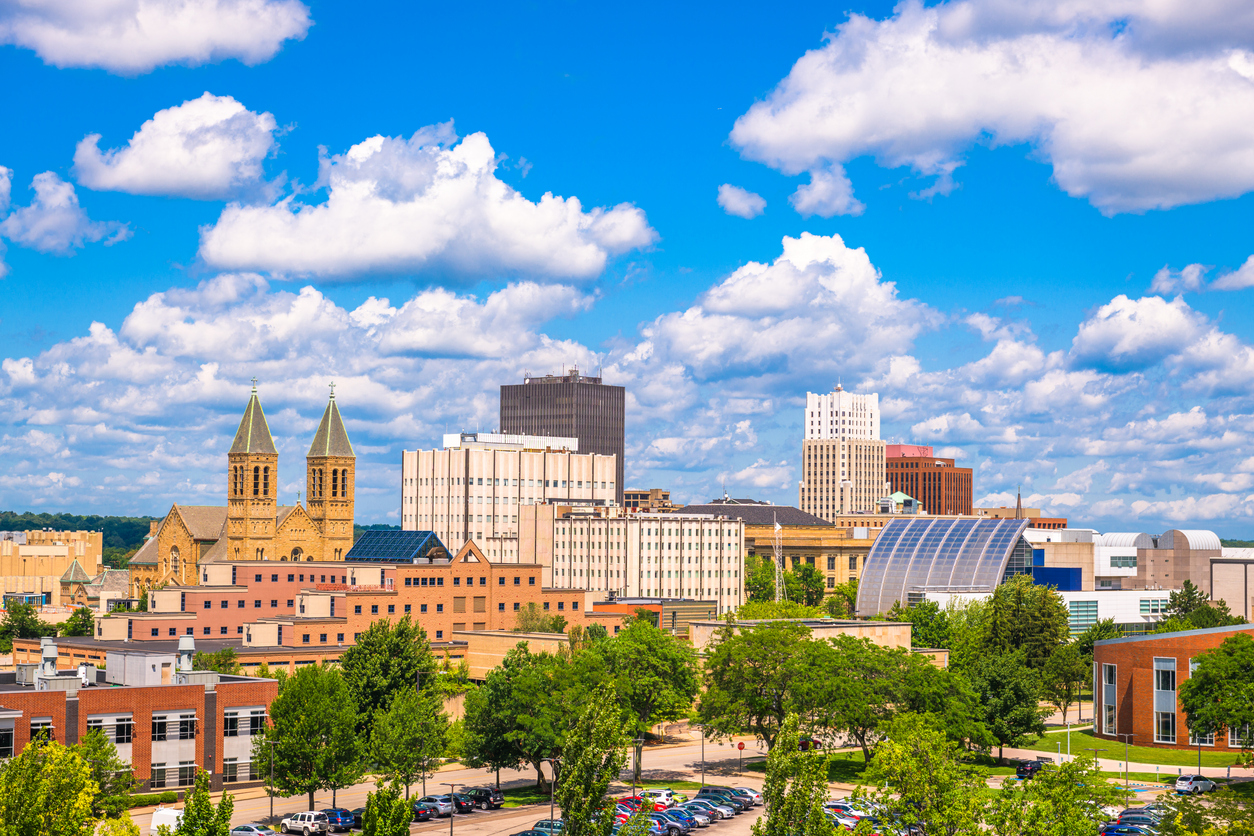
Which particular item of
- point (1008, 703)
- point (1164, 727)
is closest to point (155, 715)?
point (1008, 703)

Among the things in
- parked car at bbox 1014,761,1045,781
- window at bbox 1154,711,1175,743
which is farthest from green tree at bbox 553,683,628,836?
window at bbox 1154,711,1175,743

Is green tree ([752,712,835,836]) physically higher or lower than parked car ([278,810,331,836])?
higher

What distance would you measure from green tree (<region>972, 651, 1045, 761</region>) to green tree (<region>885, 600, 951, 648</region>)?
38.9 meters

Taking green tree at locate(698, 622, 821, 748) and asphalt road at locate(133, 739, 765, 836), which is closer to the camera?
asphalt road at locate(133, 739, 765, 836)

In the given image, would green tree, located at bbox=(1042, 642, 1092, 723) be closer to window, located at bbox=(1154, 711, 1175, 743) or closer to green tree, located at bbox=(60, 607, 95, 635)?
window, located at bbox=(1154, 711, 1175, 743)

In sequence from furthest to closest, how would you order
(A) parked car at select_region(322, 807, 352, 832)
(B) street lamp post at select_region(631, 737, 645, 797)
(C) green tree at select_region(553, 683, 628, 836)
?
(B) street lamp post at select_region(631, 737, 645, 797) < (A) parked car at select_region(322, 807, 352, 832) < (C) green tree at select_region(553, 683, 628, 836)

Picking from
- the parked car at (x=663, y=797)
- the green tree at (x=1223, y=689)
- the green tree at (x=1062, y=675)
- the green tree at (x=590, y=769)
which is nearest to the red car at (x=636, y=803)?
the parked car at (x=663, y=797)

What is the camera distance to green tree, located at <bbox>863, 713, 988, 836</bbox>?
5400 cm

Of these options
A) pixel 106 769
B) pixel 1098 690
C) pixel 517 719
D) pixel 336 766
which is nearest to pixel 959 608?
pixel 1098 690

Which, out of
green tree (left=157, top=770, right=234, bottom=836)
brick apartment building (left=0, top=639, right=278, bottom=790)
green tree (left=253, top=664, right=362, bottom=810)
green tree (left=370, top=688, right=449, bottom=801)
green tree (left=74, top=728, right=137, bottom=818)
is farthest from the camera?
green tree (left=370, top=688, right=449, bottom=801)

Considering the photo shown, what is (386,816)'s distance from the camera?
46344mm

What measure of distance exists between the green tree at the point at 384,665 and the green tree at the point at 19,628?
3183 inches

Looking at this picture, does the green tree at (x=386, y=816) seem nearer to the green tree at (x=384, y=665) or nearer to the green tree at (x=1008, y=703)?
the green tree at (x=384, y=665)

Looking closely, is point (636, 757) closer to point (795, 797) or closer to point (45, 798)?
point (795, 797)
